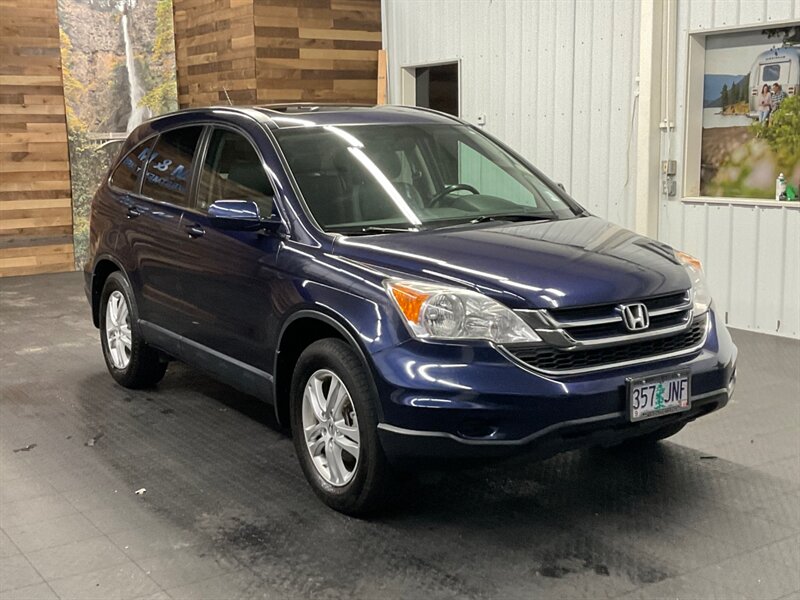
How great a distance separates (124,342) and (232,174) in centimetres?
157

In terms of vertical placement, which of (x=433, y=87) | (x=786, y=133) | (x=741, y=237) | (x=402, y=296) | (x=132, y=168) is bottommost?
(x=741, y=237)

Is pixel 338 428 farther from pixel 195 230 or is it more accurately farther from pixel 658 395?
pixel 195 230

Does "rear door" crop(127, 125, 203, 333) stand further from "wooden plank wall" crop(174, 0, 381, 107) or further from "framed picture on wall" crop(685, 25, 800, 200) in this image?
"wooden plank wall" crop(174, 0, 381, 107)

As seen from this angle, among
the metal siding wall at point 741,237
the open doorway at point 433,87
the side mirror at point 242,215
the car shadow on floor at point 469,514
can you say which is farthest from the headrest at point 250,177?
the open doorway at point 433,87

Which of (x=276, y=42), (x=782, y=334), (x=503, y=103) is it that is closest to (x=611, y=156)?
(x=503, y=103)

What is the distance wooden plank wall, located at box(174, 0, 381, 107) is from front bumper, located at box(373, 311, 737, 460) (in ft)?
23.9

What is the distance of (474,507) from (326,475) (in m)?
0.59

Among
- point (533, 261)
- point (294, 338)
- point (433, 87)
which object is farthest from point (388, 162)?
point (433, 87)

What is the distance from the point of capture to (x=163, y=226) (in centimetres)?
502

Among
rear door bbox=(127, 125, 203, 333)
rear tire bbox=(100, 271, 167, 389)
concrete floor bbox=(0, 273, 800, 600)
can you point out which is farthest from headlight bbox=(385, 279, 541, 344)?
rear tire bbox=(100, 271, 167, 389)

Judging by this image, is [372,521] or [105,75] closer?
[372,521]

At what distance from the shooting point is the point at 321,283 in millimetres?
3836

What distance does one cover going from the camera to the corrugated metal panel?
7117 millimetres

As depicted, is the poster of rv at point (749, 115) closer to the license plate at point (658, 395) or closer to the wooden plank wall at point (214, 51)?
the license plate at point (658, 395)
